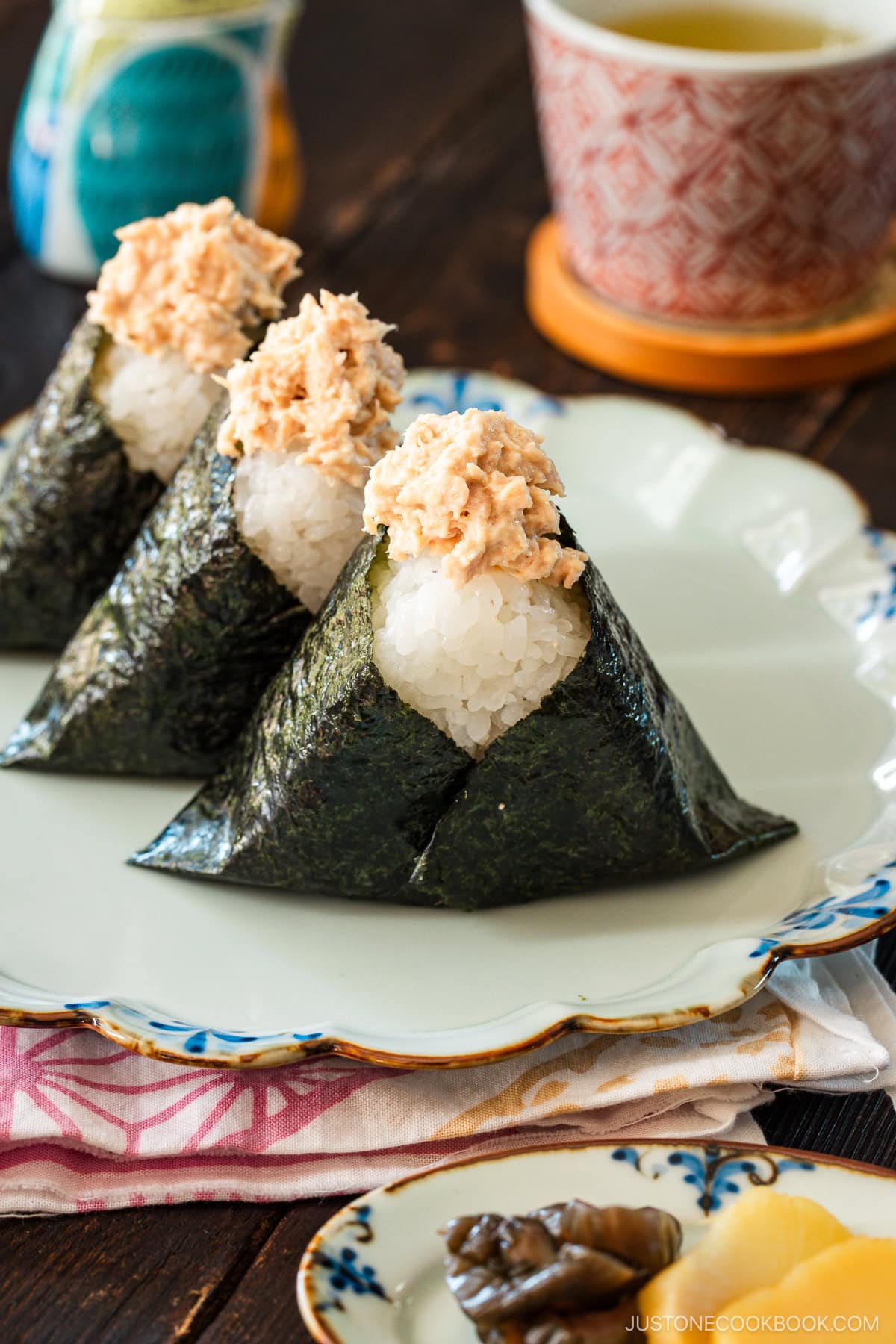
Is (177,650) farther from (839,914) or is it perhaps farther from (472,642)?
(839,914)

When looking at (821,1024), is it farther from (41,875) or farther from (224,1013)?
(41,875)

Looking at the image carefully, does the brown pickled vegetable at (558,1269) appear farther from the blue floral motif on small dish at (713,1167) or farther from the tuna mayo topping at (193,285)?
the tuna mayo topping at (193,285)

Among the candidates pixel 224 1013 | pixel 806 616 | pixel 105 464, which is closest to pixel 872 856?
pixel 806 616

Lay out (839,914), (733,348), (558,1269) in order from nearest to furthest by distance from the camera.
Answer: (558,1269) → (839,914) → (733,348)

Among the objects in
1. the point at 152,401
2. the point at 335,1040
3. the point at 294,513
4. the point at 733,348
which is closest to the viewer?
the point at 335,1040

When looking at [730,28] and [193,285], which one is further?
[730,28]

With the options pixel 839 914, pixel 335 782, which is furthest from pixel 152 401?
pixel 839 914

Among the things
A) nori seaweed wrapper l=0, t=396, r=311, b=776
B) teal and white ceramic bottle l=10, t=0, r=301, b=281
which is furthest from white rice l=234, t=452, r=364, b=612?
teal and white ceramic bottle l=10, t=0, r=301, b=281
